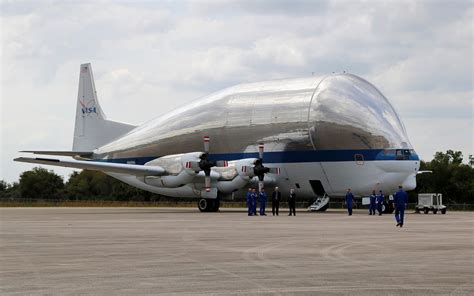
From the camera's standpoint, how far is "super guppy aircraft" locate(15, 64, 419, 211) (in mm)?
46906

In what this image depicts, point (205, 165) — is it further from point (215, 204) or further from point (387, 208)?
point (387, 208)

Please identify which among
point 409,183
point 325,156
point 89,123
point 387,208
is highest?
point 89,123

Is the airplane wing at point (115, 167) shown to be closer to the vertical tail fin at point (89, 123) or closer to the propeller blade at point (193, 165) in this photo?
the propeller blade at point (193, 165)

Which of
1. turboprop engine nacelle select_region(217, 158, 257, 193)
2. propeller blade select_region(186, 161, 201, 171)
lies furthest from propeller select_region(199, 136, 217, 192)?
turboprop engine nacelle select_region(217, 158, 257, 193)

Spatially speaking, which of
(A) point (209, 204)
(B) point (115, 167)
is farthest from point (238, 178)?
(B) point (115, 167)

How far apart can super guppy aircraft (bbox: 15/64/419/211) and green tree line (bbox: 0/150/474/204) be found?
101 feet

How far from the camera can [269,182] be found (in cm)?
4950

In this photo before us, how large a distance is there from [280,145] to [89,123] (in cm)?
1733

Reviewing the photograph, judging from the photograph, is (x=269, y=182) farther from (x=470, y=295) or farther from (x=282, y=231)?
(x=470, y=295)

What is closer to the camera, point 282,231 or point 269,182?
→ point 282,231

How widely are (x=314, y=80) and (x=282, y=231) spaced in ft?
84.9

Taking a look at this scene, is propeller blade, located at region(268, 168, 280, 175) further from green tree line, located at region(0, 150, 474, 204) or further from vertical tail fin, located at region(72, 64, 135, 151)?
green tree line, located at region(0, 150, 474, 204)

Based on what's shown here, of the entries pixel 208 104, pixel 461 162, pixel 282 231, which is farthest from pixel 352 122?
pixel 461 162

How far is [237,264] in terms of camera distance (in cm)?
1442
